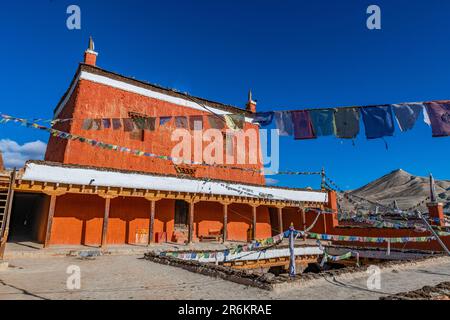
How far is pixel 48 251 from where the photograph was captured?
12.4 m

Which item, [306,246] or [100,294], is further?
[306,246]

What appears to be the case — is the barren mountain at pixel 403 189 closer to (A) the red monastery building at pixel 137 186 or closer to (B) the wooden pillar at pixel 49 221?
(A) the red monastery building at pixel 137 186

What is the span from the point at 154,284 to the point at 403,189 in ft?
202

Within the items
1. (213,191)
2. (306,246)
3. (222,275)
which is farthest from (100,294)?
(306,246)

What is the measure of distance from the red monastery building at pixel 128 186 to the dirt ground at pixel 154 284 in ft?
15.4

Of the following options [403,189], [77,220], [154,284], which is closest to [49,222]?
[77,220]

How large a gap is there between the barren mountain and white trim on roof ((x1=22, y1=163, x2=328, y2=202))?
31.1 m

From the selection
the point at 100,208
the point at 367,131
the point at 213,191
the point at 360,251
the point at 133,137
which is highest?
the point at 133,137

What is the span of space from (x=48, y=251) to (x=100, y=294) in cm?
772

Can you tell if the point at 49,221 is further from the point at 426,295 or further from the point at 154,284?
the point at 426,295

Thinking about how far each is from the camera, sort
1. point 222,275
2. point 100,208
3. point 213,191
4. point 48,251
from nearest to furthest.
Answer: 1. point 222,275
2. point 48,251
3. point 100,208
4. point 213,191

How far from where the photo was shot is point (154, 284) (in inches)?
295

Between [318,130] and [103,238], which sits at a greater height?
[318,130]

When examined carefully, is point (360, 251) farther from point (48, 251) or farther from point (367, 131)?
point (48, 251)
